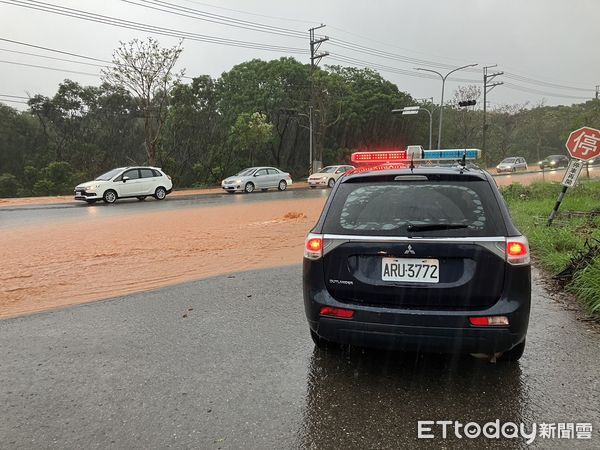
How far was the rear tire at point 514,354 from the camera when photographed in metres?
3.44

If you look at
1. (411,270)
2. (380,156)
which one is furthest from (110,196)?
(411,270)

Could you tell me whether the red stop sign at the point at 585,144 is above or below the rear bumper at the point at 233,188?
above

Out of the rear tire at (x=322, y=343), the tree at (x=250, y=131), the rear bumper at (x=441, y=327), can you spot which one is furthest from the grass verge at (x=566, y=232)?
the tree at (x=250, y=131)

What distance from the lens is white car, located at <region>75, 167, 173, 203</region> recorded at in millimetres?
19594

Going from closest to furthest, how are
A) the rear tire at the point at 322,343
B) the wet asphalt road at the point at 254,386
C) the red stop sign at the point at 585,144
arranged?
the wet asphalt road at the point at 254,386 → the rear tire at the point at 322,343 → the red stop sign at the point at 585,144

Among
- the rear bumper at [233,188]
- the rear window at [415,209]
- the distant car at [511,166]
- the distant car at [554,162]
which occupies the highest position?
the rear window at [415,209]

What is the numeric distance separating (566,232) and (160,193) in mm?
18597

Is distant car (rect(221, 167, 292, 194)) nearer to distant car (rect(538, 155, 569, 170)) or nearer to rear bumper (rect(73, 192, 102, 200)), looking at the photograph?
rear bumper (rect(73, 192, 102, 200))

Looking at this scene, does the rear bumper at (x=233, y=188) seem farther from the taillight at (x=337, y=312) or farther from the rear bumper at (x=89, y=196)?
the taillight at (x=337, y=312)

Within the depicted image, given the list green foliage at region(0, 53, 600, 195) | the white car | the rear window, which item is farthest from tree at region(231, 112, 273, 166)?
the rear window

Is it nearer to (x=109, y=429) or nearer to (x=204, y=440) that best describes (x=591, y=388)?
(x=204, y=440)

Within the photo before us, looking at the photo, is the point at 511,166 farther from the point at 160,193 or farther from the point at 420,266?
the point at 420,266

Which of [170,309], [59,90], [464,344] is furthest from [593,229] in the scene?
[59,90]

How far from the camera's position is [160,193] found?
2233cm
